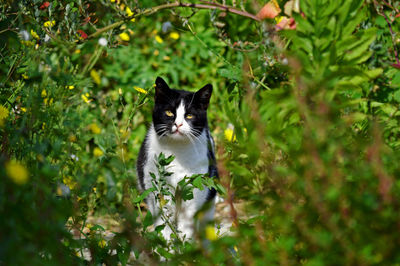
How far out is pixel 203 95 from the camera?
291cm

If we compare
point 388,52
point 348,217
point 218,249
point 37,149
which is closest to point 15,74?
point 37,149

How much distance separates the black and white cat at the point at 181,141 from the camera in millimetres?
2807

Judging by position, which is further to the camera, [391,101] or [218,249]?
[391,101]

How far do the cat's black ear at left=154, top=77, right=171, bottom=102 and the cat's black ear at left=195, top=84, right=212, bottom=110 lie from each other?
0.60 feet

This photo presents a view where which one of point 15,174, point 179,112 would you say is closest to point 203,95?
point 179,112

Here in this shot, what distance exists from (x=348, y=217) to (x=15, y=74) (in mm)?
1829

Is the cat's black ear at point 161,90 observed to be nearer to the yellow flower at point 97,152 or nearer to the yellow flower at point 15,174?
the yellow flower at point 97,152

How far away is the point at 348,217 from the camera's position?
1.05 metres

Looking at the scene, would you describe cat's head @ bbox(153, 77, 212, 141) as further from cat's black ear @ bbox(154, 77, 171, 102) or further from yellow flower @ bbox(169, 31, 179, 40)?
yellow flower @ bbox(169, 31, 179, 40)

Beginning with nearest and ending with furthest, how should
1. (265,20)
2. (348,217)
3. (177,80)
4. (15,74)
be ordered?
(348,217)
(265,20)
(15,74)
(177,80)

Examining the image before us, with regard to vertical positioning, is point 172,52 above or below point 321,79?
below

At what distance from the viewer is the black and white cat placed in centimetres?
281

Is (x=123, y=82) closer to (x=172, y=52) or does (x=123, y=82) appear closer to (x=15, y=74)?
(x=172, y=52)

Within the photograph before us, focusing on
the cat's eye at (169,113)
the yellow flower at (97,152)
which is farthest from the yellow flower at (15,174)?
the yellow flower at (97,152)
